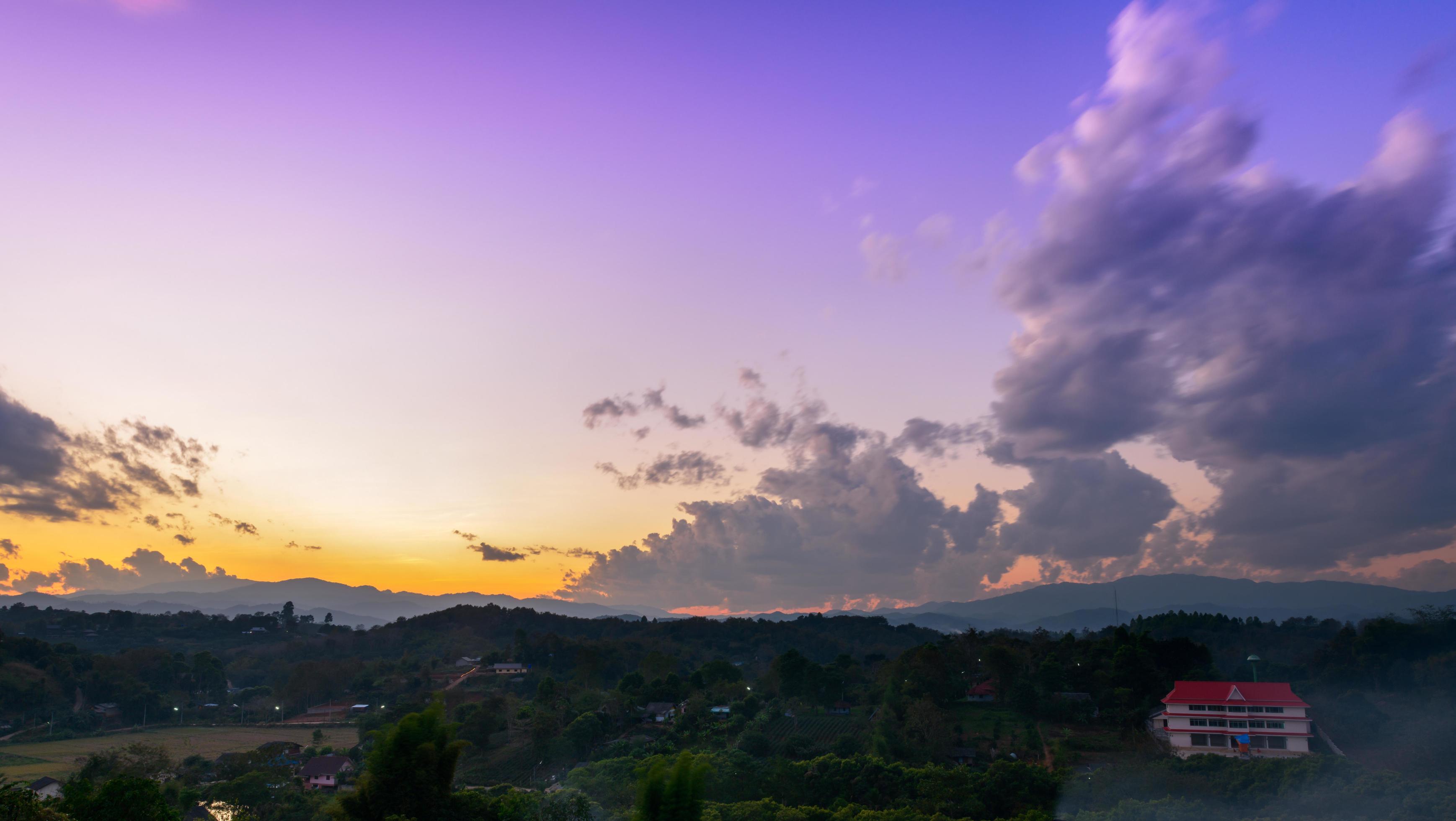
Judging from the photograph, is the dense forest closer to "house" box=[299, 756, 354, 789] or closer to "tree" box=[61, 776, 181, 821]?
"tree" box=[61, 776, 181, 821]

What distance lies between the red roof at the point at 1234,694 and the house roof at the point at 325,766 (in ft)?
130

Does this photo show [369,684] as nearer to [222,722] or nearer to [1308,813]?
[222,722]

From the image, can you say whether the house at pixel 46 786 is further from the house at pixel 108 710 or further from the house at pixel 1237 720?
the house at pixel 1237 720

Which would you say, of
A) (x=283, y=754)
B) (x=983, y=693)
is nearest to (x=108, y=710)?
(x=283, y=754)

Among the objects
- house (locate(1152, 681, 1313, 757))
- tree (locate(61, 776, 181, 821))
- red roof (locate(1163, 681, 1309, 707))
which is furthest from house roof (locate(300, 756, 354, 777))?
red roof (locate(1163, 681, 1309, 707))

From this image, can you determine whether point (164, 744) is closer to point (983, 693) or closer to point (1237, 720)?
point (983, 693)

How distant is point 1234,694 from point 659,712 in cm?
3056

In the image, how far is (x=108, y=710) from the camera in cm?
5834

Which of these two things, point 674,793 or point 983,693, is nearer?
point 674,793

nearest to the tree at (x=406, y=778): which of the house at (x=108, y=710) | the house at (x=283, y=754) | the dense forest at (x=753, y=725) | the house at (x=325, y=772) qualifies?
the dense forest at (x=753, y=725)

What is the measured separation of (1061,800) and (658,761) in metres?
16.0

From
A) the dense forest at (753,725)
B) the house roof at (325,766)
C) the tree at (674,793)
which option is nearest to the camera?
the tree at (674,793)

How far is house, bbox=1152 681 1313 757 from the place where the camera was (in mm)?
33250

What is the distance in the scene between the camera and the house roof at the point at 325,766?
36219 mm
